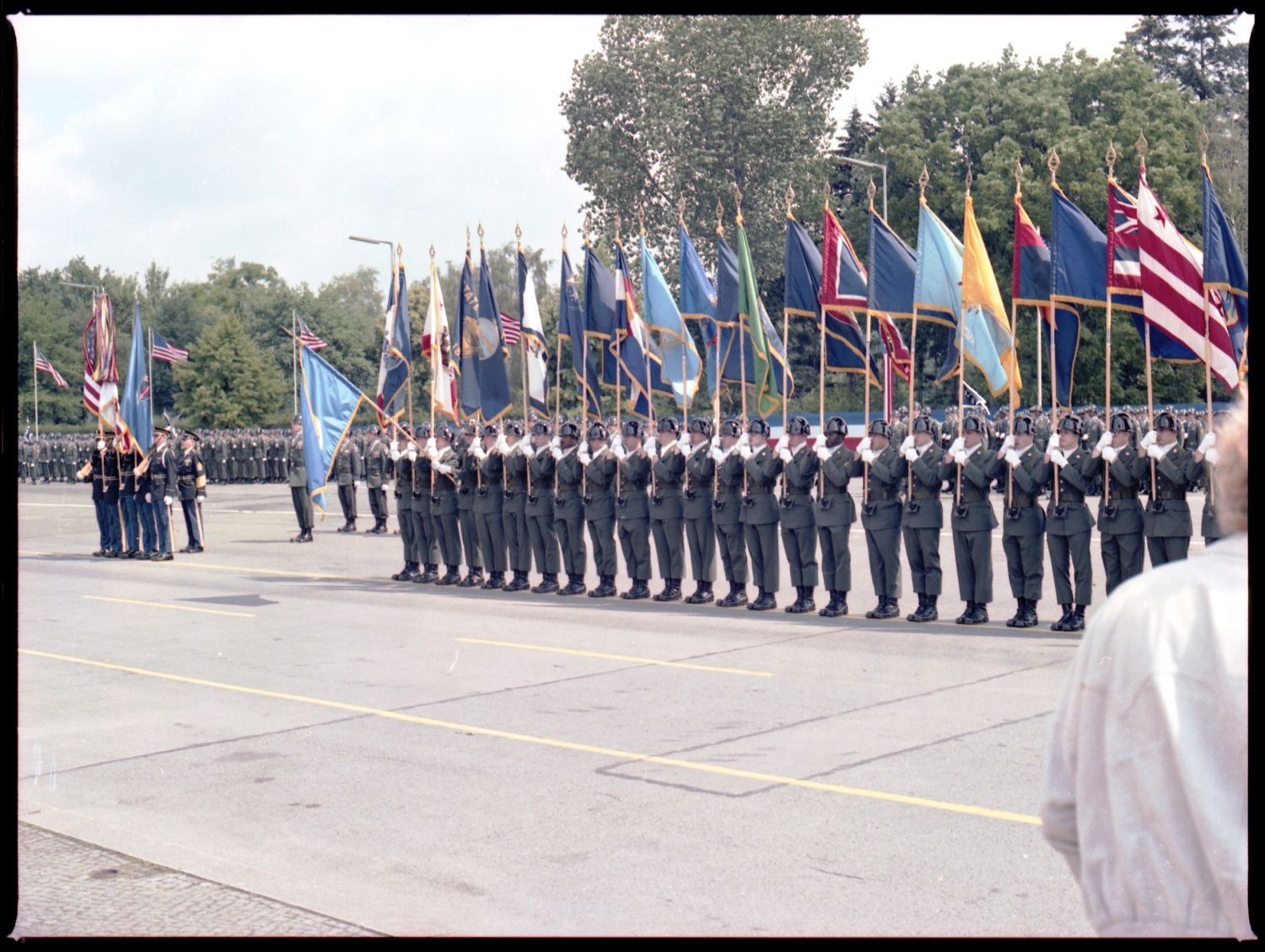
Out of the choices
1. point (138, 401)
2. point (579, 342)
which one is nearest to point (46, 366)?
point (138, 401)

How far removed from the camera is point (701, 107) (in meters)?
33.7

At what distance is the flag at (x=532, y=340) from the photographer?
16906 mm

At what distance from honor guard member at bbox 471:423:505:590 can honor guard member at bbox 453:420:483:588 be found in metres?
0.10

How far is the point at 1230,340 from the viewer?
11367 millimetres

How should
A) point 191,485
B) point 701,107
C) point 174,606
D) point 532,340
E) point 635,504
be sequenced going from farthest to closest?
point 701,107, point 191,485, point 532,340, point 174,606, point 635,504

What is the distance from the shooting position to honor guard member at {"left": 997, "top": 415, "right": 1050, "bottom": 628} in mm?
12297

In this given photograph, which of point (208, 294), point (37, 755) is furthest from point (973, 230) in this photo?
point (208, 294)

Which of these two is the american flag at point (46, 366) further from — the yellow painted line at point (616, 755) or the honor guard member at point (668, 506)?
the yellow painted line at point (616, 755)

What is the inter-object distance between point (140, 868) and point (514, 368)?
1370 inches

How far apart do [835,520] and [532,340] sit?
5.28 m

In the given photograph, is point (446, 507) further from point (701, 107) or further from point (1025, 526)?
point (701, 107)

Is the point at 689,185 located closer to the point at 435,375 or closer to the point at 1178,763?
the point at 435,375

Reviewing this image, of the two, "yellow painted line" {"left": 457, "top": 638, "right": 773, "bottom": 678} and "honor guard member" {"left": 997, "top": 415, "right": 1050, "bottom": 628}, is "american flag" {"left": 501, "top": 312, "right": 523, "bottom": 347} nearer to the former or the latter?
"yellow painted line" {"left": 457, "top": 638, "right": 773, "bottom": 678}

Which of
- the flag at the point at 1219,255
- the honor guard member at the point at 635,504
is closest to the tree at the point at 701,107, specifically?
the honor guard member at the point at 635,504
